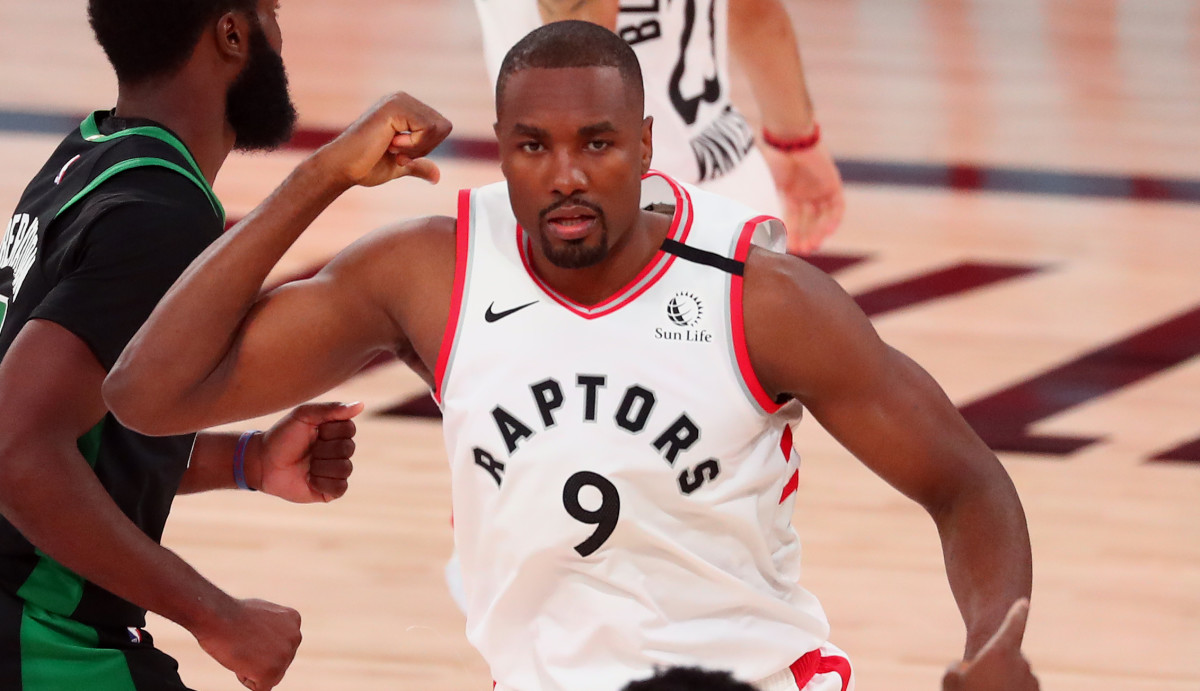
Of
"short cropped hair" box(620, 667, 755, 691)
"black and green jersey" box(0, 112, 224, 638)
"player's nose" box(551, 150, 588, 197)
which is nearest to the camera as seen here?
"short cropped hair" box(620, 667, 755, 691)

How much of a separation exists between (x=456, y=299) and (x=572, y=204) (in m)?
0.22

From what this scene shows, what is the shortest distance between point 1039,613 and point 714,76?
58.2 inches

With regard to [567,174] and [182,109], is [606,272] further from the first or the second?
[182,109]

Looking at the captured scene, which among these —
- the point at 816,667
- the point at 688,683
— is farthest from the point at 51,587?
the point at 688,683

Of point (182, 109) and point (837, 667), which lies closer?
point (837, 667)

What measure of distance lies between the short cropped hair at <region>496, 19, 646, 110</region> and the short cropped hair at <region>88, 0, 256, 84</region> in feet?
2.09

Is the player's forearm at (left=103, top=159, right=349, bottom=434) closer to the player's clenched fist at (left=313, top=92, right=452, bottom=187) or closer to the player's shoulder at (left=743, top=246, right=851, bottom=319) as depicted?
the player's clenched fist at (left=313, top=92, right=452, bottom=187)

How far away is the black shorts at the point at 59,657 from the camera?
236 cm

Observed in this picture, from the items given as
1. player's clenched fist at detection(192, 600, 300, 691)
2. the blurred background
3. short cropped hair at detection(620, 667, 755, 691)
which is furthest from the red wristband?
short cropped hair at detection(620, 667, 755, 691)

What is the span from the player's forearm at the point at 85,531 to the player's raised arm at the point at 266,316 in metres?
0.13

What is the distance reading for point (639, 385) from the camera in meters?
2.13

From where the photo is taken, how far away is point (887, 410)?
6.95ft

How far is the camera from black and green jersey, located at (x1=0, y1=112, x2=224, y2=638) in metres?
2.26

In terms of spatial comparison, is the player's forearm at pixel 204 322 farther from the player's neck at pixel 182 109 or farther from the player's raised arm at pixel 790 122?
the player's raised arm at pixel 790 122
